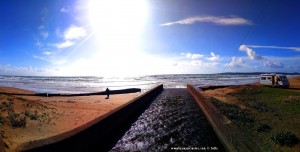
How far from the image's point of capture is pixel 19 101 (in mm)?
17234

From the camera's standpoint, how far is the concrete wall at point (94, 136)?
7.24m

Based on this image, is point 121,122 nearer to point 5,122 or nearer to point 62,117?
point 62,117

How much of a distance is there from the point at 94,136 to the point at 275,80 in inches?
1272

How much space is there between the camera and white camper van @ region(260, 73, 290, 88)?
35.5 meters

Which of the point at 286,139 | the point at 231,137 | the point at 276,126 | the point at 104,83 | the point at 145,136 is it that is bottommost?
the point at 145,136

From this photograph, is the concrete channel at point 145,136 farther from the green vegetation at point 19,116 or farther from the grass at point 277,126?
the green vegetation at point 19,116

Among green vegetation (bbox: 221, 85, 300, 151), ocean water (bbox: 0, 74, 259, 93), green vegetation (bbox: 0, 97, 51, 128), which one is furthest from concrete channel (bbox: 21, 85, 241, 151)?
ocean water (bbox: 0, 74, 259, 93)

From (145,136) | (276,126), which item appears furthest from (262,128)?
(145,136)

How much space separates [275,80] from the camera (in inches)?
1421

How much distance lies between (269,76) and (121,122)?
96.3 feet

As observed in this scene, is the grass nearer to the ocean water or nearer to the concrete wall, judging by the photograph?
the concrete wall

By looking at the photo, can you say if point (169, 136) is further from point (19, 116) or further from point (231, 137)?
point (19, 116)

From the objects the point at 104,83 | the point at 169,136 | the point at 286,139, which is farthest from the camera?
the point at 104,83

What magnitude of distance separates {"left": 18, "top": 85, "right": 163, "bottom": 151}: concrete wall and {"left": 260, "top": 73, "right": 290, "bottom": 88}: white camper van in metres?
27.0
